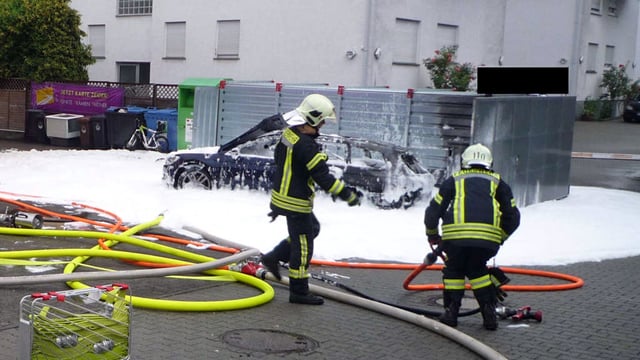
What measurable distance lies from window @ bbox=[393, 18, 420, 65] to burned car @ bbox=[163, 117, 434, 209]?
11.4 m

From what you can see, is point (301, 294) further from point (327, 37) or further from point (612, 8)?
point (612, 8)

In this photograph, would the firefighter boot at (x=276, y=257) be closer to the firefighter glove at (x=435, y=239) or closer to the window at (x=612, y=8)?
the firefighter glove at (x=435, y=239)

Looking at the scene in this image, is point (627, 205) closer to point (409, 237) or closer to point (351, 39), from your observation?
point (409, 237)

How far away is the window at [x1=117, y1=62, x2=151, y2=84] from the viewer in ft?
96.7

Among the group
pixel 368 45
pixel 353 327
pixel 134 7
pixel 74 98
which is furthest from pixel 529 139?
pixel 134 7

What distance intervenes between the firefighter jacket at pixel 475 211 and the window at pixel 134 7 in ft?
76.8

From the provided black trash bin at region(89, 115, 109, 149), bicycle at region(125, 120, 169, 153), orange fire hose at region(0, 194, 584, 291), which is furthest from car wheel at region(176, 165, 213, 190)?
black trash bin at region(89, 115, 109, 149)

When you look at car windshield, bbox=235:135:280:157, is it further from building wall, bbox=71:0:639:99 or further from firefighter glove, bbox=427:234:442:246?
building wall, bbox=71:0:639:99

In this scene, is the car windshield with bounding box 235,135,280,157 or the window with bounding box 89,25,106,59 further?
the window with bounding box 89,25,106,59

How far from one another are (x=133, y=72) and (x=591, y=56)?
18.3 metres

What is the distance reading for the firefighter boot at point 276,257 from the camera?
25.5 feet

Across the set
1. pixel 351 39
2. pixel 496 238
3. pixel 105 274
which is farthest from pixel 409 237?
pixel 351 39

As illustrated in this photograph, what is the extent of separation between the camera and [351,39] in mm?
23547

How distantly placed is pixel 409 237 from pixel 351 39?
13.2m
